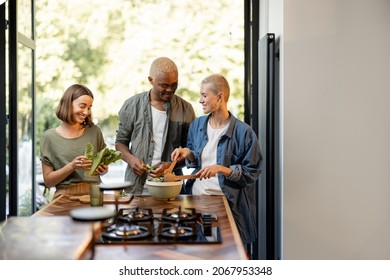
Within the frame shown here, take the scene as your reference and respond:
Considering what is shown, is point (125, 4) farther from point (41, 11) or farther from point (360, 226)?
point (360, 226)

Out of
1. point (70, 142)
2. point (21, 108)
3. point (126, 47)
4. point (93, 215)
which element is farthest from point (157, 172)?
point (126, 47)

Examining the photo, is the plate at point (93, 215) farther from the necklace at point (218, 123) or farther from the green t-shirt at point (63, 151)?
the necklace at point (218, 123)

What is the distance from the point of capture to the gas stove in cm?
140

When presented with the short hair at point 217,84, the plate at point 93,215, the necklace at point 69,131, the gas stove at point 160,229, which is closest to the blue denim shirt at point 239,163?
the short hair at point 217,84

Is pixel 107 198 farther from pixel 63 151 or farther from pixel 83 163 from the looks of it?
pixel 63 151

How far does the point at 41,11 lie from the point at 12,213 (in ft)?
5.08

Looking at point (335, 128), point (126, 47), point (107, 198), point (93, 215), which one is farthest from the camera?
point (126, 47)

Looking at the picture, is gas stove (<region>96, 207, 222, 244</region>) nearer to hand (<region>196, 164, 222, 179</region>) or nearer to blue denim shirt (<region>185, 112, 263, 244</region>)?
hand (<region>196, 164, 222, 179</region>)

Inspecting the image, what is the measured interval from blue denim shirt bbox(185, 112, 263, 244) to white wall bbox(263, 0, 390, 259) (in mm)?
236

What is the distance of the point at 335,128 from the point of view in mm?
2527

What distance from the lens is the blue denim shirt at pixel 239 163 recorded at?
7.59 ft

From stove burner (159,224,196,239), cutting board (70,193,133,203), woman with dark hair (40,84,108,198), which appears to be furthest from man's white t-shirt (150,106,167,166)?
stove burner (159,224,196,239)

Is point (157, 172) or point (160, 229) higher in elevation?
point (157, 172)

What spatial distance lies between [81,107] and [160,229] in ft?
3.60
